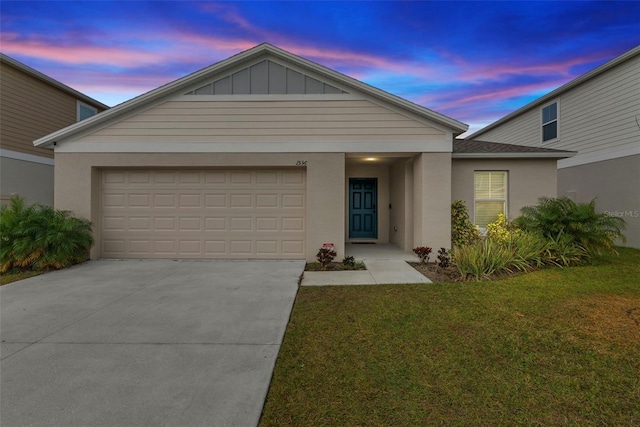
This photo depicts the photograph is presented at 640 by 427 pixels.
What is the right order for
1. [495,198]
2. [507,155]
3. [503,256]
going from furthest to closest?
[495,198], [507,155], [503,256]

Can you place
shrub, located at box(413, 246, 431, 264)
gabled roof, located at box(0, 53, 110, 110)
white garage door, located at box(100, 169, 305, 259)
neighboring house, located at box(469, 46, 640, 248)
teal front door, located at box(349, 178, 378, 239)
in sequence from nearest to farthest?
shrub, located at box(413, 246, 431, 264) < white garage door, located at box(100, 169, 305, 259) < neighboring house, located at box(469, 46, 640, 248) < gabled roof, located at box(0, 53, 110, 110) < teal front door, located at box(349, 178, 378, 239)

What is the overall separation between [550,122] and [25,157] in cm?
2071

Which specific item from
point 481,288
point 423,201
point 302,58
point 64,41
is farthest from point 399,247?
point 64,41

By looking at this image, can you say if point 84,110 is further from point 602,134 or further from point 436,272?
point 602,134

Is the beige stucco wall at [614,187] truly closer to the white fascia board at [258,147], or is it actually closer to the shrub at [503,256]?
the shrub at [503,256]

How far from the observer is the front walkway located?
5.70m

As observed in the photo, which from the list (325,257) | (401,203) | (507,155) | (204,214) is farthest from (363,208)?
(204,214)

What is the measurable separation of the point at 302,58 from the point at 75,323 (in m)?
7.07

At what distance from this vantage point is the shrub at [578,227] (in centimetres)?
686

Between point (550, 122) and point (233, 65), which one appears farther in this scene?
point (550, 122)

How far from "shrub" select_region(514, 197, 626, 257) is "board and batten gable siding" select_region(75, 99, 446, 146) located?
3227 mm

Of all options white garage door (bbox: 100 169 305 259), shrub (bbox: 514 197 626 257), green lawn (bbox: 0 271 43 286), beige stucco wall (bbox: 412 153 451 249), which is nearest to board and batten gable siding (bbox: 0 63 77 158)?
white garage door (bbox: 100 169 305 259)

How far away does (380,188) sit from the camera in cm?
1064

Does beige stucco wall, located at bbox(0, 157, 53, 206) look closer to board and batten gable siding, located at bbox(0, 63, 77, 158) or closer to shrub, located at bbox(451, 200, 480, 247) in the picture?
board and batten gable siding, located at bbox(0, 63, 77, 158)
